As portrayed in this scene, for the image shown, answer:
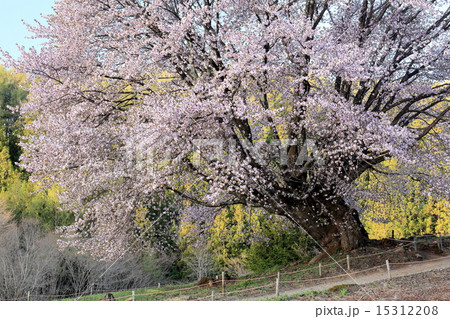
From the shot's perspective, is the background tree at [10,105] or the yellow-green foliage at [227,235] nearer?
the yellow-green foliage at [227,235]

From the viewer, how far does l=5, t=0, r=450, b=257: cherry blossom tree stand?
31.3 feet

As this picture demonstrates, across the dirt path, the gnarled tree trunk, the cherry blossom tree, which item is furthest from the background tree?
the dirt path

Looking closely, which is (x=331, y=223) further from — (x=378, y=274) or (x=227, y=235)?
(x=227, y=235)

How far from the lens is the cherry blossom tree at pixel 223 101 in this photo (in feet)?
31.3

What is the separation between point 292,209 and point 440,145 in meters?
4.72

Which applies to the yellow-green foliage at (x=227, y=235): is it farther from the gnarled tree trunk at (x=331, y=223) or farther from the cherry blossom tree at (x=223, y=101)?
the cherry blossom tree at (x=223, y=101)

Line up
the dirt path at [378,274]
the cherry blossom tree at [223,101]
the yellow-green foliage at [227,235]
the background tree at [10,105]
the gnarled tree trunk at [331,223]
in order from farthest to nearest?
the background tree at [10,105], the yellow-green foliage at [227,235], the gnarled tree trunk at [331,223], the dirt path at [378,274], the cherry blossom tree at [223,101]

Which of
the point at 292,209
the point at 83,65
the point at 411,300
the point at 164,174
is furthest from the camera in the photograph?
the point at 292,209

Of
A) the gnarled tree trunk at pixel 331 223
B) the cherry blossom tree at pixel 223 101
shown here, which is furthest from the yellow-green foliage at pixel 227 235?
the cherry blossom tree at pixel 223 101

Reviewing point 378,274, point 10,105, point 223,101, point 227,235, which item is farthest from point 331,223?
point 10,105

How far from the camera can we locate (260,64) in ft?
30.7

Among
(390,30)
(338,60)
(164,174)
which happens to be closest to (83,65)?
(164,174)

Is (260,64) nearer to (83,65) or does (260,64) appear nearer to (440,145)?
(83,65)

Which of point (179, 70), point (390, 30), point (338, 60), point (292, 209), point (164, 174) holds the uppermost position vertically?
point (390, 30)
